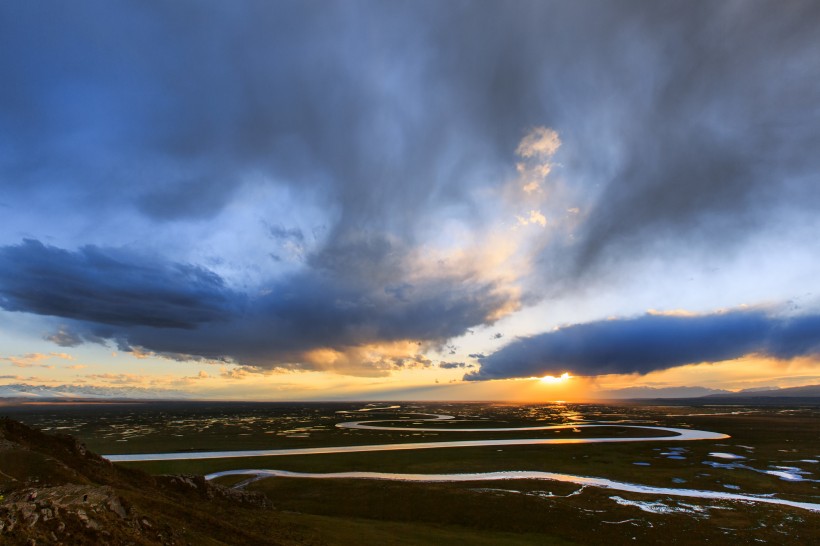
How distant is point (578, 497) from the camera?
1901 inches

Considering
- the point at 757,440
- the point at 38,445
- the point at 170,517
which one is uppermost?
the point at 38,445

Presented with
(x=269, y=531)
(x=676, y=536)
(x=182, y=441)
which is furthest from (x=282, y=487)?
(x=182, y=441)

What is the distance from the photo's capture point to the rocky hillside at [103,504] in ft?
64.2

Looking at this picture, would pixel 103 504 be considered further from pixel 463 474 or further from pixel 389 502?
pixel 463 474

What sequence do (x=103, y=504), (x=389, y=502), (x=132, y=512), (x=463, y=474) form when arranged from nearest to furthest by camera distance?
(x=103, y=504) < (x=132, y=512) < (x=389, y=502) < (x=463, y=474)

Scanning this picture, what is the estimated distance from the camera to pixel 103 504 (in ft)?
75.4

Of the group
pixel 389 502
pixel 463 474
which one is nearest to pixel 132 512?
pixel 389 502

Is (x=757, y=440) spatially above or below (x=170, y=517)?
below

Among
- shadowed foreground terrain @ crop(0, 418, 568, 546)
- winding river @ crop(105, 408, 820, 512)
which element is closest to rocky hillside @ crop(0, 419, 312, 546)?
shadowed foreground terrain @ crop(0, 418, 568, 546)

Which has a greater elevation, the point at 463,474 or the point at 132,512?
the point at 132,512

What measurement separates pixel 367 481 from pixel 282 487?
35.6ft

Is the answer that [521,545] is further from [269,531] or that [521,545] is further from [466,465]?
[466,465]

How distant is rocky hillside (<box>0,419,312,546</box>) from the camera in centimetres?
1956

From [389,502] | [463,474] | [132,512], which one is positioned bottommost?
[463,474]
